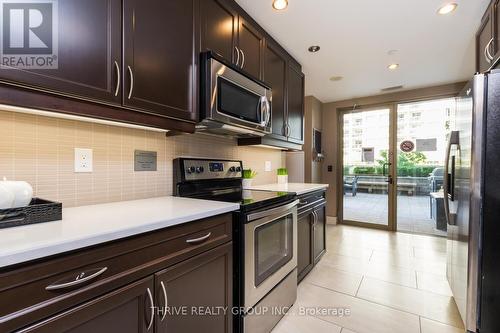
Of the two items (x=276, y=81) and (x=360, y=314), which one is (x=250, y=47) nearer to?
(x=276, y=81)

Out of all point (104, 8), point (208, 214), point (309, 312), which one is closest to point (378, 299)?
point (309, 312)

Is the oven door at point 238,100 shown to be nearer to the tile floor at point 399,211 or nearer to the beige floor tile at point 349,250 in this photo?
the beige floor tile at point 349,250

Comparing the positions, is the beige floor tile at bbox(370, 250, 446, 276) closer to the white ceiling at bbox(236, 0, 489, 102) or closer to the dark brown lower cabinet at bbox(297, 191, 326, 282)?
the dark brown lower cabinet at bbox(297, 191, 326, 282)

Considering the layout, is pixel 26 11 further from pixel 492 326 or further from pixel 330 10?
pixel 492 326

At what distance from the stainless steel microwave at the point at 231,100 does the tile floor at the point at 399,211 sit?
3180mm

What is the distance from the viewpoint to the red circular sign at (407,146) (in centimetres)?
394

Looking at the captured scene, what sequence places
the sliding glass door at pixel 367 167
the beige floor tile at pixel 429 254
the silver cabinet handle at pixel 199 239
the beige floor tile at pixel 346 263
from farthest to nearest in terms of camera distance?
the sliding glass door at pixel 367 167 < the beige floor tile at pixel 429 254 < the beige floor tile at pixel 346 263 < the silver cabinet handle at pixel 199 239

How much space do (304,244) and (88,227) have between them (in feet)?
6.19

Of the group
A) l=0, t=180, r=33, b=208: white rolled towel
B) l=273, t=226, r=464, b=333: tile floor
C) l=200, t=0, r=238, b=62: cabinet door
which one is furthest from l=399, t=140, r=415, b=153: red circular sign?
l=0, t=180, r=33, b=208: white rolled towel

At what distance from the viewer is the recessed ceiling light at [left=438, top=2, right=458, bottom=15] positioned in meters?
1.82

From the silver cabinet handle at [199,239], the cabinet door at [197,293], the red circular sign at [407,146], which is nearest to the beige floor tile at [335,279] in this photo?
the cabinet door at [197,293]

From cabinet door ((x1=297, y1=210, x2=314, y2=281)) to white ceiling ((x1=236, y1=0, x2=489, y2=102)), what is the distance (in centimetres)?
174

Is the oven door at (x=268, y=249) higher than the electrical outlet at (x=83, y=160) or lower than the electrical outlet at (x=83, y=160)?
lower

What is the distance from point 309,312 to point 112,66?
213cm
